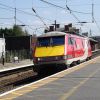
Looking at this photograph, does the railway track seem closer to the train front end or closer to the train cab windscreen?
the train front end

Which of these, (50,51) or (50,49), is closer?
(50,51)

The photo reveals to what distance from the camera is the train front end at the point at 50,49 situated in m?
28.0

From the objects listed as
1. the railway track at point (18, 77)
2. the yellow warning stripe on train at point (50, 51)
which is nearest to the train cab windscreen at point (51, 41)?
the yellow warning stripe on train at point (50, 51)

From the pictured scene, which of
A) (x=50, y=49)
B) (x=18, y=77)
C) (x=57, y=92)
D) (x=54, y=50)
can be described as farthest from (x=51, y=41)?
(x=57, y=92)

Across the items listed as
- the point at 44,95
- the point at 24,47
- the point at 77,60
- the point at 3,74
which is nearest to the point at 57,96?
the point at 44,95

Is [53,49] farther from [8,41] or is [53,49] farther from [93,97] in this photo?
[8,41]

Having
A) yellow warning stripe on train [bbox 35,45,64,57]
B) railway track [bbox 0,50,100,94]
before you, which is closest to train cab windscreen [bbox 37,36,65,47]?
yellow warning stripe on train [bbox 35,45,64,57]

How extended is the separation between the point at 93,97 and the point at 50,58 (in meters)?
15.3

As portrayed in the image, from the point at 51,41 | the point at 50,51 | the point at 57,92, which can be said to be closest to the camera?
the point at 57,92

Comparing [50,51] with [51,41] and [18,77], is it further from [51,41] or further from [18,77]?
[18,77]

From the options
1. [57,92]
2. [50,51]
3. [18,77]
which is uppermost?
[50,51]

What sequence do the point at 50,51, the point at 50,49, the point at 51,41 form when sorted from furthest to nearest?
the point at 51,41 < the point at 50,49 < the point at 50,51

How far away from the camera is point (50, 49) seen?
2861cm

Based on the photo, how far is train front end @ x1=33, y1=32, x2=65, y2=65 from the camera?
28047mm
